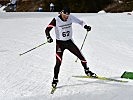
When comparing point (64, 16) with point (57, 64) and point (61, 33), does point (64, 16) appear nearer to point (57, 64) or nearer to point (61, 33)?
point (61, 33)

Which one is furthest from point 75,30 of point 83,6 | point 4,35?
point 83,6

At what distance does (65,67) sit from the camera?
11.3 meters

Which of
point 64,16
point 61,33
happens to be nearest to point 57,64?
point 61,33

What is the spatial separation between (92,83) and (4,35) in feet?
34.1

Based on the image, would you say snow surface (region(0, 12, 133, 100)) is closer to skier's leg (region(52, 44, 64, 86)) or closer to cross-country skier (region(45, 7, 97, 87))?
skier's leg (region(52, 44, 64, 86))

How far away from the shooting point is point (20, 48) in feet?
48.1

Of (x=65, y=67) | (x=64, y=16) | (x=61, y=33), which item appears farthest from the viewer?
(x=65, y=67)

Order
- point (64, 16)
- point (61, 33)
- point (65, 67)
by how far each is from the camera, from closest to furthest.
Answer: point (64, 16) → point (61, 33) → point (65, 67)

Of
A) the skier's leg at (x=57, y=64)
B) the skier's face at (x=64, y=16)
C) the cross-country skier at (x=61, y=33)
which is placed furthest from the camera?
the skier's leg at (x=57, y=64)

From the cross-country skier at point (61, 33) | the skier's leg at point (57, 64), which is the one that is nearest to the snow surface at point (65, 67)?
the skier's leg at point (57, 64)

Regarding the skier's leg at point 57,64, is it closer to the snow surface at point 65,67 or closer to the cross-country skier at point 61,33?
the cross-country skier at point 61,33

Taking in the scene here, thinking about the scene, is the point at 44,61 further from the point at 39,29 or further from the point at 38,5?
the point at 38,5

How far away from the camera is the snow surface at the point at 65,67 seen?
8.24 m

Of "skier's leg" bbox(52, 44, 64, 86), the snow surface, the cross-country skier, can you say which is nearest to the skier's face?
the cross-country skier
